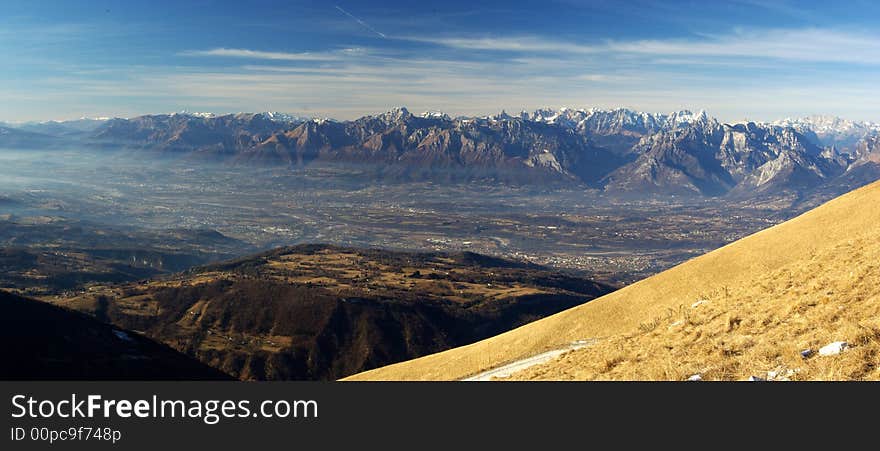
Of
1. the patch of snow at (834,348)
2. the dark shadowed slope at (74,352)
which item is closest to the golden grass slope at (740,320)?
the patch of snow at (834,348)

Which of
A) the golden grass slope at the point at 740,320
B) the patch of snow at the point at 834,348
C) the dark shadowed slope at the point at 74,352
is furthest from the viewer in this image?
the dark shadowed slope at the point at 74,352

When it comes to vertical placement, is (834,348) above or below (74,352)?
above

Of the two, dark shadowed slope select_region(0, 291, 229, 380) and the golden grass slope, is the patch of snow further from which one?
dark shadowed slope select_region(0, 291, 229, 380)

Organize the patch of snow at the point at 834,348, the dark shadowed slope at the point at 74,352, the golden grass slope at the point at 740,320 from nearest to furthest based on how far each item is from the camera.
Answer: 1. the patch of snow at the point at 834,348
2. the golden grass slope at the point at 740,320
3. the dark shadowed slope at the point at 74,352

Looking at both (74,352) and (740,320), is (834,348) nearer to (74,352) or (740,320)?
(740,320)

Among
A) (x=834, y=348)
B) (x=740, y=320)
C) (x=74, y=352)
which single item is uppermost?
(x=834, y=348)

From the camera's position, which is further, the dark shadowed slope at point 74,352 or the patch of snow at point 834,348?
the dark shadowed slope at point 74,352

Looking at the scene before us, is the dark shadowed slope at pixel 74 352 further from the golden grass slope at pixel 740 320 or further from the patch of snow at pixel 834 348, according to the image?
the patch of snow at pixel 834 348

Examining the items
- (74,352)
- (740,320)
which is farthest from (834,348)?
(74,352)

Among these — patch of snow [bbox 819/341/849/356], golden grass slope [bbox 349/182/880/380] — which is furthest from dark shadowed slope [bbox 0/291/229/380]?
patch of snow [bbox 819/341/849/356]
